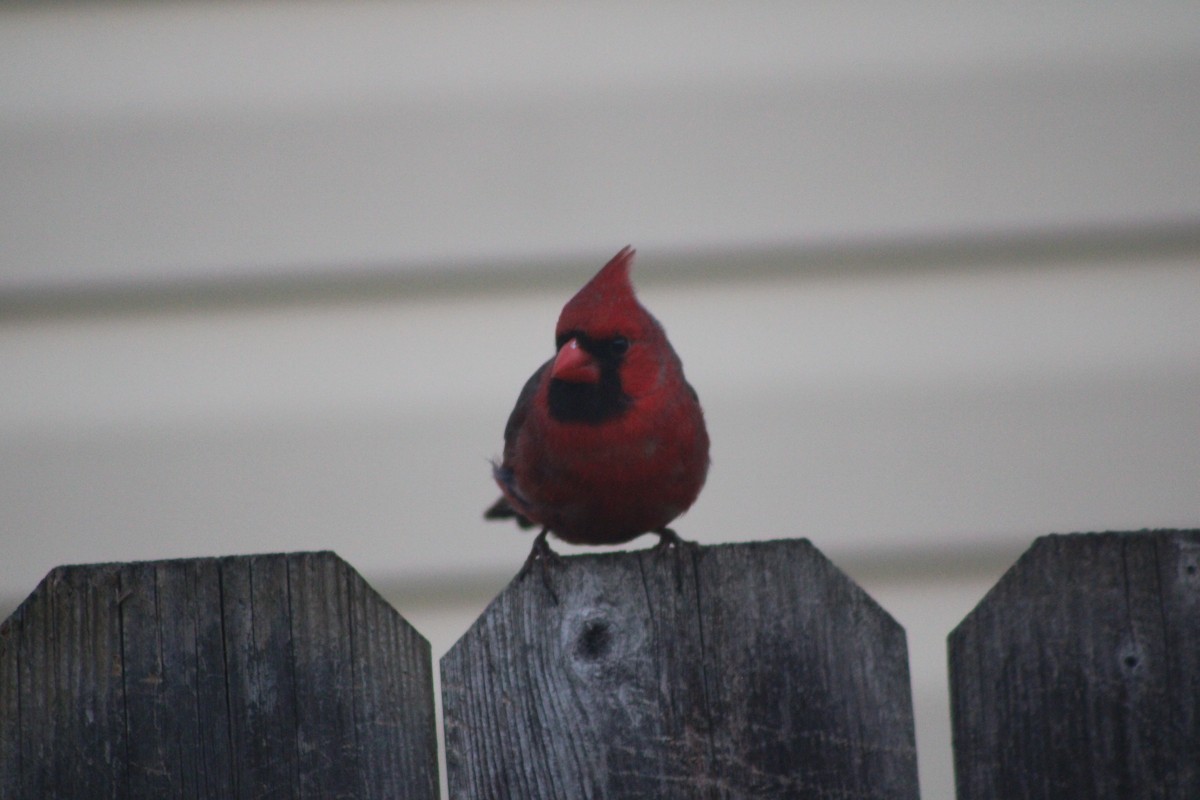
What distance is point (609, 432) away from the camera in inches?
101

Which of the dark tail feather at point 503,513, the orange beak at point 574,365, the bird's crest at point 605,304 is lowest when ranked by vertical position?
the dark tail feather at point 503,513

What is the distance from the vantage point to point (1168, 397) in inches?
112

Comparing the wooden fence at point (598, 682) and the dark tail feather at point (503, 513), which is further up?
the dark tail feather at point (503, 513)

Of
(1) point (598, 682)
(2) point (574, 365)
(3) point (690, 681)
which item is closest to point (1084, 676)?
(3) point (690, 681)

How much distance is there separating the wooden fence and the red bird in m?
0.86

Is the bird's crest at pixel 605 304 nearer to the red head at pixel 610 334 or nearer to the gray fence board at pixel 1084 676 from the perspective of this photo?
the red head at pixel 610 334

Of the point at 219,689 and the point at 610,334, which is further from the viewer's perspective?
the point at 610,334

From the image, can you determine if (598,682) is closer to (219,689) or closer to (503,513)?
(219,689)

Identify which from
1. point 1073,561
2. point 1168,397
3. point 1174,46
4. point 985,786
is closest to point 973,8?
point 1174,46

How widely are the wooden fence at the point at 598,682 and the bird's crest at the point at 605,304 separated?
98 cm

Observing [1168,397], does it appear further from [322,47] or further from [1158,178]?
[322,47]

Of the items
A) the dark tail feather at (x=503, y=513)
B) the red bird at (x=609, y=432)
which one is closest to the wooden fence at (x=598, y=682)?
the red bird at (x=609, y=432)

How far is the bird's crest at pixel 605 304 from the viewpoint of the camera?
8.38 ft

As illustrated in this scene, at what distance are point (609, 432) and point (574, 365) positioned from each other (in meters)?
0.15
